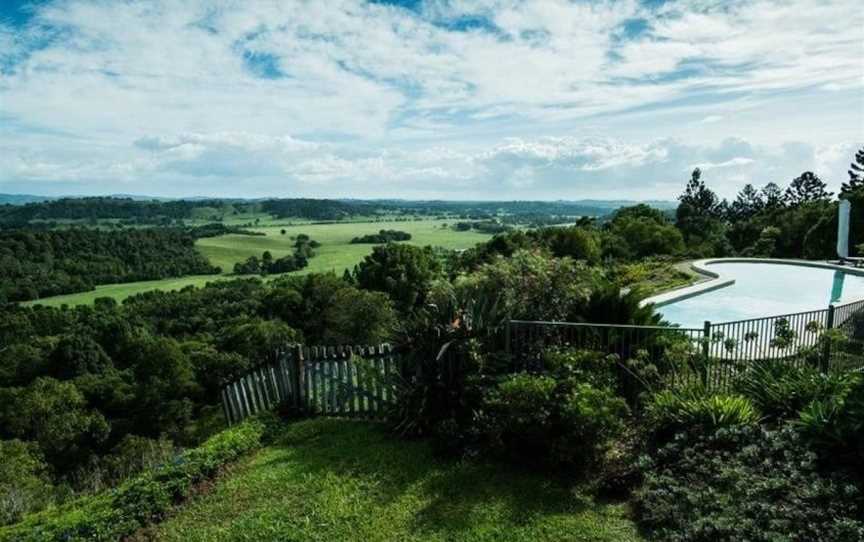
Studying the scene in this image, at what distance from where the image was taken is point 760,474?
423 centimetres

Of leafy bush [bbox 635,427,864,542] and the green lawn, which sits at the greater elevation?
leafy bush [bbox 635,427,864,542]

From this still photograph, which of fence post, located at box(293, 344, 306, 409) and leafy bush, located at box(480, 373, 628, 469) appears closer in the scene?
leafy bush, located at box(480, 373, 628, 469)

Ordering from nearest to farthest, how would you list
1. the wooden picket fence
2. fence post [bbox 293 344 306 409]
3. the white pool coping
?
the wooden picket fence, fence post [bbox 293 344 306 409], the white pool coping

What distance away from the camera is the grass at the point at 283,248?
67875 mm

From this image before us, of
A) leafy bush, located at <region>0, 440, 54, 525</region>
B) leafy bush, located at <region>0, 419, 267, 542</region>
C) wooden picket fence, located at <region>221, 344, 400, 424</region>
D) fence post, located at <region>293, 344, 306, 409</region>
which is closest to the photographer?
leafy bush, located at <region>0, 419, 267, 542</region>

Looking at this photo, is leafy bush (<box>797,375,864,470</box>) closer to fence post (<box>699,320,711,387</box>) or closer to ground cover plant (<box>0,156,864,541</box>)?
ground cover plant (<box>0,156,864,541</box>)

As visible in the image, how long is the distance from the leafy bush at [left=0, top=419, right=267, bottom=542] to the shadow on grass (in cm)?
71

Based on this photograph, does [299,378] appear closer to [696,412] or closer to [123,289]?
[696,412]

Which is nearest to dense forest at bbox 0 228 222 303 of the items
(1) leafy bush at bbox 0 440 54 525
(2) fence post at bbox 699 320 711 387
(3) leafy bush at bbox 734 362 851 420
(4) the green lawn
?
(4) the green lawn

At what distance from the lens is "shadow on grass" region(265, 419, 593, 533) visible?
4.63 metres

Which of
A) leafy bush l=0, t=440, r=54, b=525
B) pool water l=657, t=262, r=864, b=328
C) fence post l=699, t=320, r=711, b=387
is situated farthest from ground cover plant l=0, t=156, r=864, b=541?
leafy bush l=0, t=440, r=54, b=525

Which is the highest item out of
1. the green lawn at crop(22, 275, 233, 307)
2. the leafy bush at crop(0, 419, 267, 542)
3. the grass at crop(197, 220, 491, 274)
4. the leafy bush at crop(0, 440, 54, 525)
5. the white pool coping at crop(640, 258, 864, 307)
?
the white pool coping at crop(640, 258, 864, 307)

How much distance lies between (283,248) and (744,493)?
100m

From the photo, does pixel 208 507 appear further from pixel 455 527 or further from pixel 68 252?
pixel 68 252
